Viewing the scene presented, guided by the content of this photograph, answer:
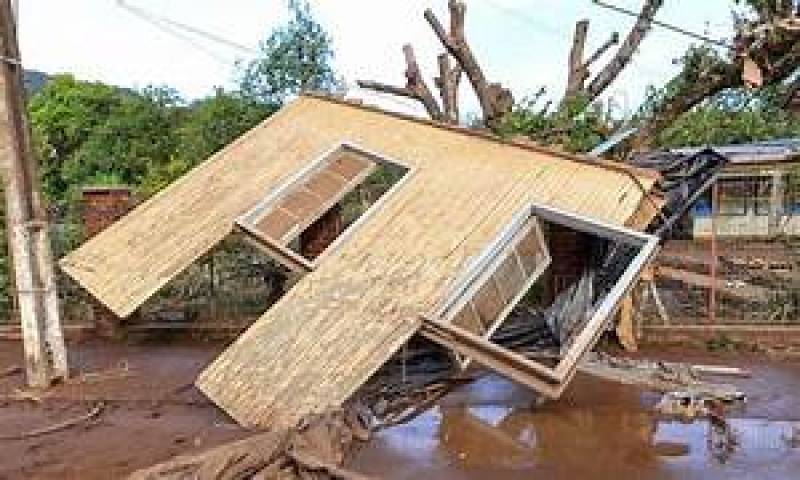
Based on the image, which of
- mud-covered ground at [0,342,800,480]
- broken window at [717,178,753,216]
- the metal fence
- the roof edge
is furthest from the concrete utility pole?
broken window at [717,178,753,216]

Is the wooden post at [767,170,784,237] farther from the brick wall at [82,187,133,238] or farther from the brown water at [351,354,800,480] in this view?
the brick wall at [82,187,133,238]

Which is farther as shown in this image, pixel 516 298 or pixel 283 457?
pixel 516 298

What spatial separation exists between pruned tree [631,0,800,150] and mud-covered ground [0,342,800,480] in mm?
3317

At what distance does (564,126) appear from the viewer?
14234 millimetres

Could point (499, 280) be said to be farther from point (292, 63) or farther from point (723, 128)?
point (723, 128)

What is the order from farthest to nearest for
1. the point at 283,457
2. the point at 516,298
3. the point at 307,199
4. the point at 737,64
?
the point at 737,64 < the point at 307,199 < the point at 516,298 < the point at 283,457

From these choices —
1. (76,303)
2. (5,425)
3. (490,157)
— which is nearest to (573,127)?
(490,157)

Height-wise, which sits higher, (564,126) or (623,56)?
(623,56)

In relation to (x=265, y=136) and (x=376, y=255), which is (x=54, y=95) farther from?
(x=376, y=255)

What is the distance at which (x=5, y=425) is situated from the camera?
835 centimetres

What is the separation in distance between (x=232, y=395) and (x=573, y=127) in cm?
867

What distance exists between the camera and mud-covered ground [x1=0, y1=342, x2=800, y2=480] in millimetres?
6621

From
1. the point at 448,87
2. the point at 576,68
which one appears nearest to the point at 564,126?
the point at 576,68

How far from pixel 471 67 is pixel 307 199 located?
6909 millimetres
